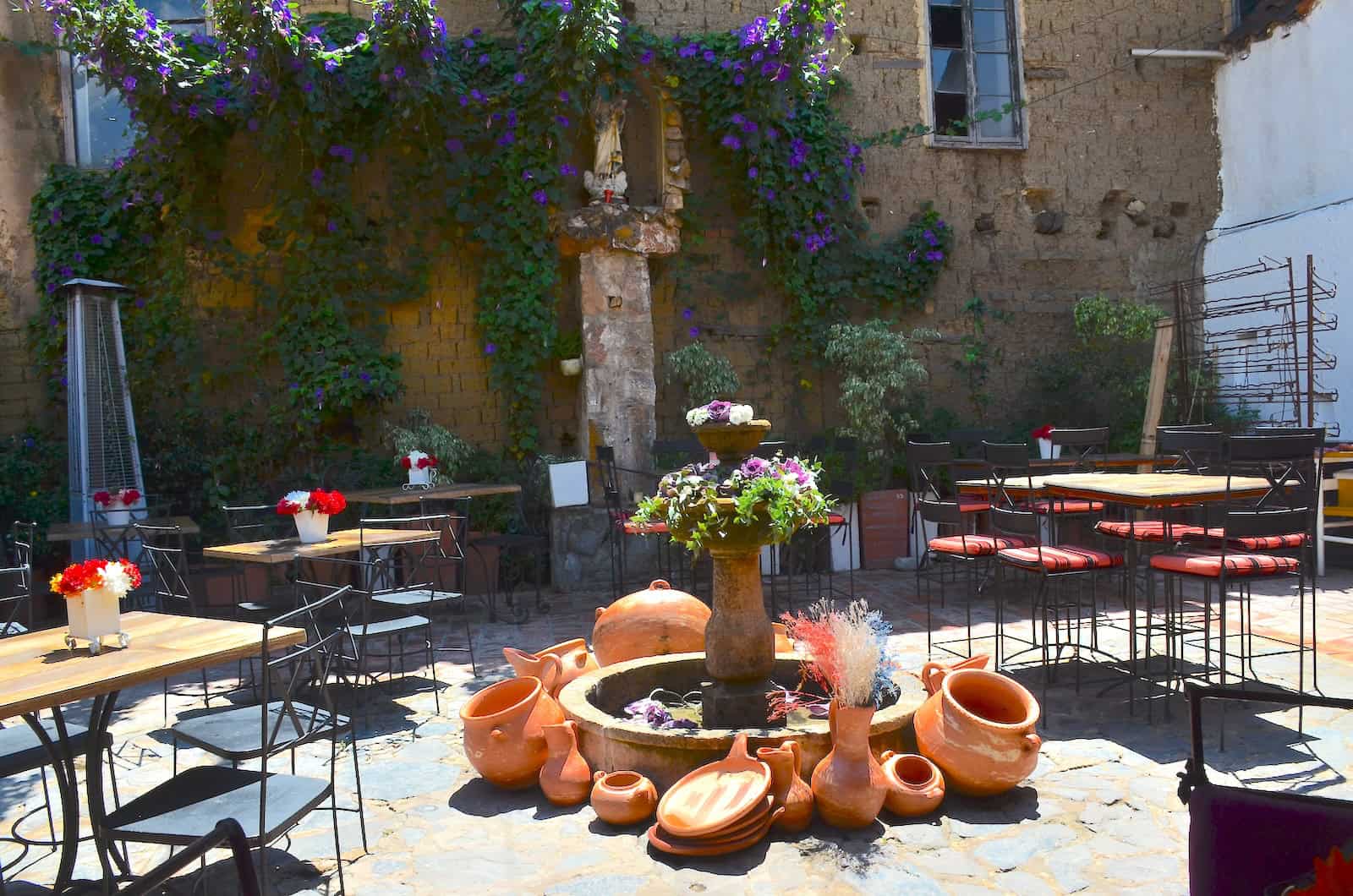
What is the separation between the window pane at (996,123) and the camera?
32.5ft

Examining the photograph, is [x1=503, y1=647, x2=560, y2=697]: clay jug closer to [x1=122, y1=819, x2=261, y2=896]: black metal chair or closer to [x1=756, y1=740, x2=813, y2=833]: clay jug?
[x1=756, y1=740, x2=813, y2=833]: clay jug

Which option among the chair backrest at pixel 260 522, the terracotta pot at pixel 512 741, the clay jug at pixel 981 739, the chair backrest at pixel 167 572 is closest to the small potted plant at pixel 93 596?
the terracotta pot at pixel 512 741

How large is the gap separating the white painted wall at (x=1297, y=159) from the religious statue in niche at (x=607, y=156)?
600cm

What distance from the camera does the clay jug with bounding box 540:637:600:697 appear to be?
13.4ft

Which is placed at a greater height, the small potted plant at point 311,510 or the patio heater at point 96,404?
the patio heater at point 96,404

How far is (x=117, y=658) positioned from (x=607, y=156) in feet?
20.8

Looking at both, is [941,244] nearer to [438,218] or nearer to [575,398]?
[575,398]

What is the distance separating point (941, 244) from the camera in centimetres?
930

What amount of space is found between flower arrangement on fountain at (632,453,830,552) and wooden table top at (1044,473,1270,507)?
144 centimetres

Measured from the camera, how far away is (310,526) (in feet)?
16.2

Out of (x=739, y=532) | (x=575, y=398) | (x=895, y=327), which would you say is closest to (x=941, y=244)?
(x=895, y=327)

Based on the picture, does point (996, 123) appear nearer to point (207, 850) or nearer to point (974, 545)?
point (974, 545)

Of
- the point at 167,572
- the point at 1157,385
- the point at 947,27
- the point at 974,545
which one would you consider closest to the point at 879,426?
the point at 1157,385

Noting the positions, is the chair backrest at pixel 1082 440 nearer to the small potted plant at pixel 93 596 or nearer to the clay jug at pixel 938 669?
the clay jug at pixel 938 669
